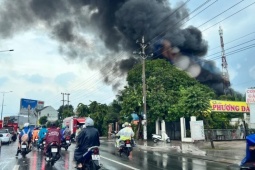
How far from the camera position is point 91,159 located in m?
6.99

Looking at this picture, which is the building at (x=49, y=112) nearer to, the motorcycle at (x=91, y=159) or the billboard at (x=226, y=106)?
the billboard at (x=226, y=106)

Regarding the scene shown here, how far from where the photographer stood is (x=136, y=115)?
114 ft

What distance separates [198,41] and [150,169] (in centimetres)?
5242

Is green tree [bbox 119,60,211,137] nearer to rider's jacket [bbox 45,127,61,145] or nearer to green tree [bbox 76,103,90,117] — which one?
green tree [bbox 76,103,90,117]

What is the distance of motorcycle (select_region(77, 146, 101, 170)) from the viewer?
688 centimetres

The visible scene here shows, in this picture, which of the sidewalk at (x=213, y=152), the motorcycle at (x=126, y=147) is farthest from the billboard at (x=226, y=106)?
the motorcycle at (x=126, y=147)

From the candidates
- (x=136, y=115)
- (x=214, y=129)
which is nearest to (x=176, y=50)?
(x=136, y=115)

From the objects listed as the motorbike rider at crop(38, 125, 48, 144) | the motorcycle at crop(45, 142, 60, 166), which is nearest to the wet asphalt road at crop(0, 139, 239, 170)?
the motorcycle at crop(45, 142, 60, 166)

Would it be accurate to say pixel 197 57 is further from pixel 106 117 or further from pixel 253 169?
pixel 253 169

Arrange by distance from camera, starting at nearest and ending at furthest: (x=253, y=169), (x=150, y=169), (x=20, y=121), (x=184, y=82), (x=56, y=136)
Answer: (x=253, y=169) < (x=150, y=169) < (x=56, y=136) < (x=184, y=82) < (x=20, y=121)

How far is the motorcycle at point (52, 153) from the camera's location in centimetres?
1104

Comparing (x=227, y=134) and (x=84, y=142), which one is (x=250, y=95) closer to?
(x=84, y=142)

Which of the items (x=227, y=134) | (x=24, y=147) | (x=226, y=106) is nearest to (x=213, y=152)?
(x=24, y=147)

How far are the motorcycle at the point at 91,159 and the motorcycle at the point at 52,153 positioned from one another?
4313 mm
